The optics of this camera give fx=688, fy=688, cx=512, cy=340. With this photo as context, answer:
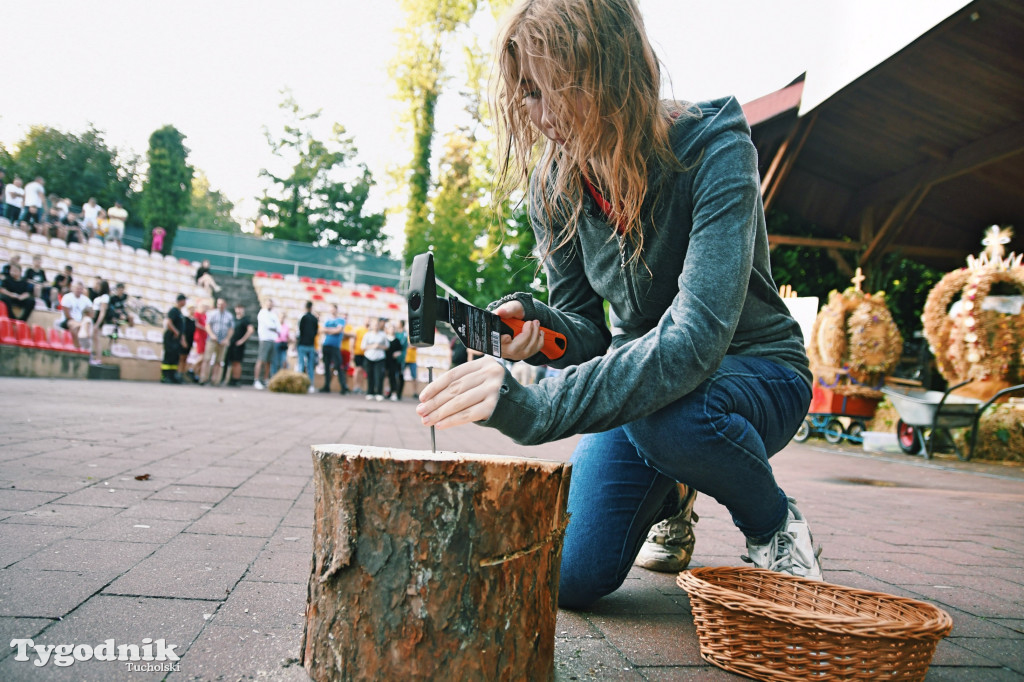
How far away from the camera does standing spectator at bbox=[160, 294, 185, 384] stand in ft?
39.6

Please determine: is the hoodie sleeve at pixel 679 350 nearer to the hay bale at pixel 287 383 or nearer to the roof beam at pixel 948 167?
the roof beam at pixel 948 167

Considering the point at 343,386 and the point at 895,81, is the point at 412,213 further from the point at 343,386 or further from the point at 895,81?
the point at 895,81

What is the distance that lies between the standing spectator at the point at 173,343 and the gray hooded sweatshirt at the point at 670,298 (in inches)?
458

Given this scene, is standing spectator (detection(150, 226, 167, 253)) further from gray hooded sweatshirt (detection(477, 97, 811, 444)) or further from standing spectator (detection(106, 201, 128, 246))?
gray hooded sweatshirt (detection(477, 97, 811, 444))

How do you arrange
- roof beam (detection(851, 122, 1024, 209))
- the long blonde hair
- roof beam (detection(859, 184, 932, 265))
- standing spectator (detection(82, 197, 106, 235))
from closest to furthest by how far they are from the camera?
the long blonde hair, roof beam (detection(851, 122, 1024, 209)), roof beam (detection(859, 184, 932, 265)), standing spectator (detection(82, 197, 106, 235))

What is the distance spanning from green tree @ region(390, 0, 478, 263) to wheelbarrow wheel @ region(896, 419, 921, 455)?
19.7 m

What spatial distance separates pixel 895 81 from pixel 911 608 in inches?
292

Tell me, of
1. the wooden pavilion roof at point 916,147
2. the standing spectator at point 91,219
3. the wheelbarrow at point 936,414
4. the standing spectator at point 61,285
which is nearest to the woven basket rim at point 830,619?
the wooden pavilion roof at point 916,147

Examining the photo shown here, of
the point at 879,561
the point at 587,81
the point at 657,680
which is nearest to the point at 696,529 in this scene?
the point at 879,561

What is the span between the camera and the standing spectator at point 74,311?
1224 cm

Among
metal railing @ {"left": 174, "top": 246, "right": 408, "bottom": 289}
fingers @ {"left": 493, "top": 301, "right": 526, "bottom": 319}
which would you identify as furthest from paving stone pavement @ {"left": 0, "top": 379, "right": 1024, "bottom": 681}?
metal railing @ {"left": 174, "top": 246, "right": 408, "bottom": 289}

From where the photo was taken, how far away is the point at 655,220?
1668 mm

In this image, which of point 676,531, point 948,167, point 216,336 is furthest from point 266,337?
point 676,531

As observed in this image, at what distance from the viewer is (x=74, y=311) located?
12.4 m
